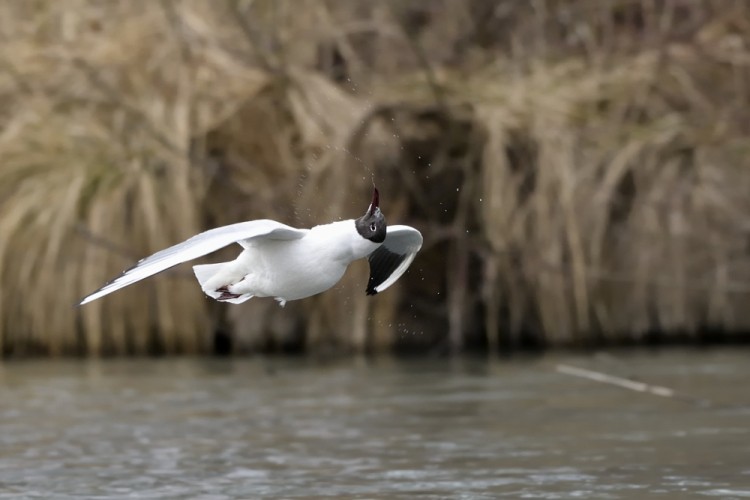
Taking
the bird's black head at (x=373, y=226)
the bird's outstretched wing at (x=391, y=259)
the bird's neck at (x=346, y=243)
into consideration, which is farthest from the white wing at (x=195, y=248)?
the bird's outstretched wing at (x=391, y=259)

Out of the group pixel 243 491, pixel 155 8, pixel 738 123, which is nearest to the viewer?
pixel 243 491

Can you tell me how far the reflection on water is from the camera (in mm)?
6828

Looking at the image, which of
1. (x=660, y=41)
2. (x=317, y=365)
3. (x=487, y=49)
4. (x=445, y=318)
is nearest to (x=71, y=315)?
(x=317, y=365)

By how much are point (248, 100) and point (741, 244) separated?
3756 millimetres

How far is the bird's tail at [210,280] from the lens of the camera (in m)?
6.10

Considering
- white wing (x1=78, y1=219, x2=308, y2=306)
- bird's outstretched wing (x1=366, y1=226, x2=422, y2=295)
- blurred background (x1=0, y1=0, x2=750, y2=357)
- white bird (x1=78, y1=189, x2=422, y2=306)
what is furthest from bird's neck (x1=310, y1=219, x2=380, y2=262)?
blurred background (x1=0, y1=0, x2=750, y2=357)

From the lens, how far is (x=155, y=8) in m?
12.4

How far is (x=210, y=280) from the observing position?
20.0 feet

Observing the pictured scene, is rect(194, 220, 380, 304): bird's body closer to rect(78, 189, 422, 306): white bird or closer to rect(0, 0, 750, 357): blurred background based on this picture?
rect(78, 189, 422, 306): white bird

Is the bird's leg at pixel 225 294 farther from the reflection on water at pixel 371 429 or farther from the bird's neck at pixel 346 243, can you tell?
the reflection on water at pixel 371 429

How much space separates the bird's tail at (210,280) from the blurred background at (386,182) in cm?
462

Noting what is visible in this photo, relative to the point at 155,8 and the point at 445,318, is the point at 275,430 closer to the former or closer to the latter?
the point at 445,318

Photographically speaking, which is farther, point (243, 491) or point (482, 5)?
point (482, 5)

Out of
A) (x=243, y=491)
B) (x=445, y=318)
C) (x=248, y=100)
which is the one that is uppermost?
(x=248, y=100)
